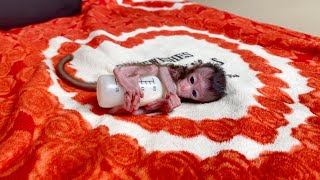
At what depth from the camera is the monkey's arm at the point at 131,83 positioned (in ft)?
3.01

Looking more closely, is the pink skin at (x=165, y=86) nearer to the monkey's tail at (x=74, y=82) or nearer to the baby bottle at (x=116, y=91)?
the baby bottle at (x=116, y=91)

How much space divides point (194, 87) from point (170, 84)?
0.08m

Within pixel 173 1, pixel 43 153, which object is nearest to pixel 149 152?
pixel 43 153

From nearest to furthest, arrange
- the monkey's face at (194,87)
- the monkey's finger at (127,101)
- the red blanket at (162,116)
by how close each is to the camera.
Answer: the red blanket at (162,116)
the monkey's finger at (127,101)
the monkey's face at (194,87)

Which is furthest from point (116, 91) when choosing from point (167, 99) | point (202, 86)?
point (202, 86)

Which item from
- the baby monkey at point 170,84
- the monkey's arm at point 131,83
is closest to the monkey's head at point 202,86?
the baby monkey at point 170,84

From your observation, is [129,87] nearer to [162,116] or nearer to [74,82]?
[162,116]

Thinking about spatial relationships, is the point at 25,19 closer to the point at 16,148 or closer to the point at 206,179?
the point at 16,148

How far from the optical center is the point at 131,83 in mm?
942

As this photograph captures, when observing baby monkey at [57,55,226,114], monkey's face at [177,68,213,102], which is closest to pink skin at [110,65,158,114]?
baby monkey at [57,55,226,114]

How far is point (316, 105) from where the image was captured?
102 centimetres

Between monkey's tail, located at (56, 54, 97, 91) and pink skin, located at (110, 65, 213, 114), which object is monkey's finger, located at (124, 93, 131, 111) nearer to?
pink skin, located at (110, 65, 213, 114)

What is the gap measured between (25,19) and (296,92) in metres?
1.26

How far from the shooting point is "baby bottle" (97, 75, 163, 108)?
93 cm
